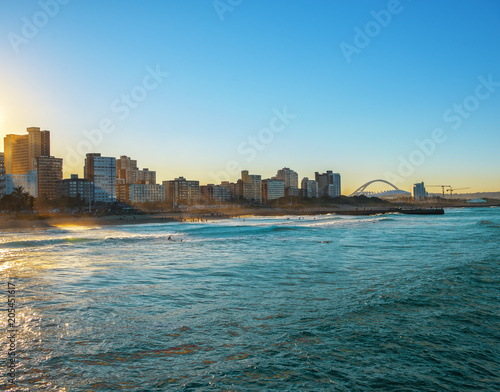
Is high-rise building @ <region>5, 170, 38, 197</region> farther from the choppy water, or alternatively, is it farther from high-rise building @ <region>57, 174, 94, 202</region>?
the choppy water

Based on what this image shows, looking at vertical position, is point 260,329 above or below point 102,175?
below

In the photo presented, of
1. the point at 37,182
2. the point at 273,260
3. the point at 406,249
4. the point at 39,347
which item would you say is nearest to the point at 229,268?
the point at 273,260

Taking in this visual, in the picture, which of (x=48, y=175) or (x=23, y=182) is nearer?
(x=23, y=182)

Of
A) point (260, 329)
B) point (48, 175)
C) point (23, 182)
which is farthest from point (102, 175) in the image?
point (260, 329)

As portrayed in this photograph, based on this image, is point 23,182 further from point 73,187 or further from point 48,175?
point 73,187

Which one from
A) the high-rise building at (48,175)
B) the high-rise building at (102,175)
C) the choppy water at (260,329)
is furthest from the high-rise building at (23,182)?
the choppy water at (260,329)

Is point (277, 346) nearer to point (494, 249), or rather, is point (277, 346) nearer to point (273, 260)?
point (273, 260)
